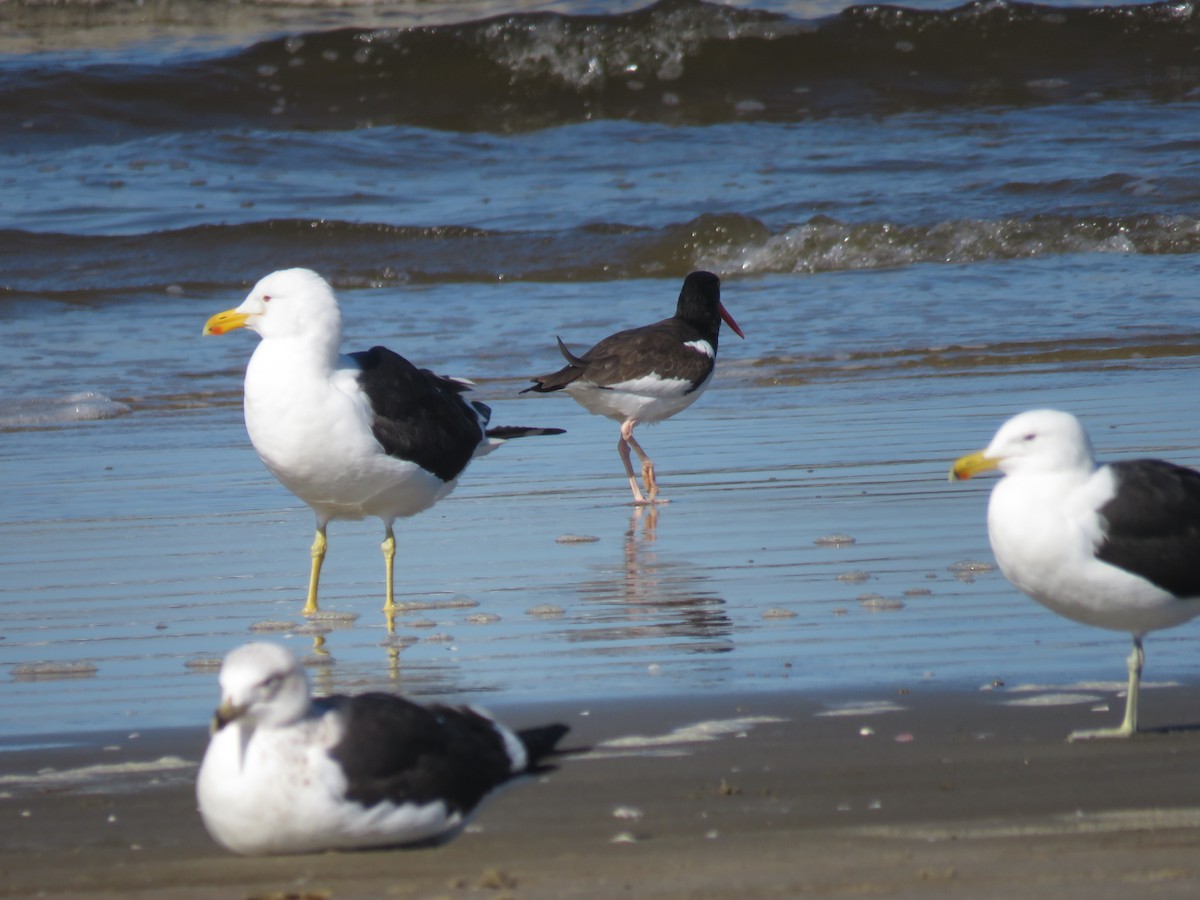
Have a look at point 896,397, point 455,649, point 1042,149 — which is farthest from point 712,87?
point 455,649

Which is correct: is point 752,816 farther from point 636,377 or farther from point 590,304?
point 590,304

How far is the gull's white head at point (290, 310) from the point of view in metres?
5.95

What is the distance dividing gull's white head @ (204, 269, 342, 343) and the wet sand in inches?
75.4

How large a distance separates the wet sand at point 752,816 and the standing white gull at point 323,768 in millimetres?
124

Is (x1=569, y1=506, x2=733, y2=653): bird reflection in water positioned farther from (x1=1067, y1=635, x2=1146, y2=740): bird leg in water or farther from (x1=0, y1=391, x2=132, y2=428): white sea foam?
(x1=0, y1=391, x2=132, y2=428): white sea foam

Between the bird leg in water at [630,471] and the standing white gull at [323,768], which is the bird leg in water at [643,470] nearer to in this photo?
the bird leg in water at [630,471]

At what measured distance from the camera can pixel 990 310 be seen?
12273 mm

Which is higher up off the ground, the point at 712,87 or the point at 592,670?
the point at 712,87

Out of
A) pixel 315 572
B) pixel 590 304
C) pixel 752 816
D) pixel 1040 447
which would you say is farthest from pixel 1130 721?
pixel 590 304

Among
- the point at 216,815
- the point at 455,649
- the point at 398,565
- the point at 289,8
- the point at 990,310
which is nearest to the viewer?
the point at 216,815

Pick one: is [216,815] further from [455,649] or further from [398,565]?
[398,565]

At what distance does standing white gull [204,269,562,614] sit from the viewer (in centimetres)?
591

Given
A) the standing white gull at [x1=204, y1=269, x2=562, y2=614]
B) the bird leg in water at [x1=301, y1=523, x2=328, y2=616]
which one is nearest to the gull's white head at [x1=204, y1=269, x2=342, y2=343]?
the standing white gull at [x1=204, y1=269, x2=562, y2=614]

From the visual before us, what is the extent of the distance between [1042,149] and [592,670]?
1559cm
